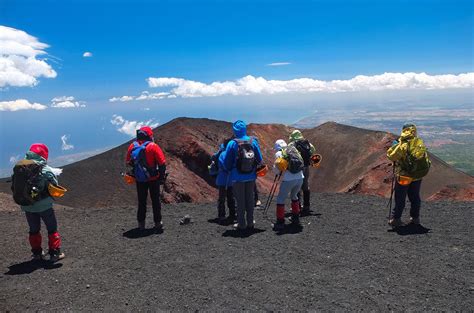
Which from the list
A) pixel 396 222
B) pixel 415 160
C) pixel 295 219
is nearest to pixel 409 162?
pixel 415 160

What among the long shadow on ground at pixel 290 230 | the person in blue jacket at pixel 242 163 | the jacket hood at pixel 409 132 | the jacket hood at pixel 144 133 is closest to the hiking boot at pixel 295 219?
the long shadow on ground at pixel 290 230

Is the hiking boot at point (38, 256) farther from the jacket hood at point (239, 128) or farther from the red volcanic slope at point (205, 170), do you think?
the red volcanic slope at point (205, 170)

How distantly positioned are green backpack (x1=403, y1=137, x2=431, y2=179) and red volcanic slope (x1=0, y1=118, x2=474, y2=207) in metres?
9.54

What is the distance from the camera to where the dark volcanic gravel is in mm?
5055

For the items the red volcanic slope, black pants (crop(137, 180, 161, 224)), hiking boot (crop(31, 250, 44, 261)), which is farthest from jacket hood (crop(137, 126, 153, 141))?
the red volcanic slope

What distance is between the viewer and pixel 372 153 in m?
26.4

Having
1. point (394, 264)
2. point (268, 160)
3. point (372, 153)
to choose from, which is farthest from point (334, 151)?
point (394, 264)

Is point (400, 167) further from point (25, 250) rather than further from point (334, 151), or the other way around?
point (334, 151)

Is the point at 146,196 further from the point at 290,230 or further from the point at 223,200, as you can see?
the point at 290,230

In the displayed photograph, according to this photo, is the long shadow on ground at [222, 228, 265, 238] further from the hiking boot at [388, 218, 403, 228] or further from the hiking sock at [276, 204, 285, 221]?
the hiking boot at [388, 218, 403, 228]

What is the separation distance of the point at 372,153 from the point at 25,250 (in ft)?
77.0

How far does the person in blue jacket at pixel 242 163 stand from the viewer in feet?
25.4

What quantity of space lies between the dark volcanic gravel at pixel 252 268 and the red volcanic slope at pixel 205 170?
289 inches

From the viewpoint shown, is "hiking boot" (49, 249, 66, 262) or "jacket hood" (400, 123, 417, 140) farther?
"jacket hood" (400, 123, 417, 140)
